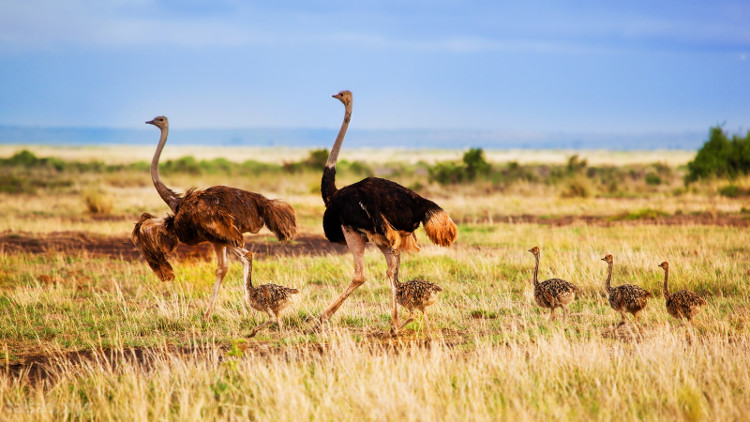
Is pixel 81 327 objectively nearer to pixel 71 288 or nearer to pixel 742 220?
pixel 71 288

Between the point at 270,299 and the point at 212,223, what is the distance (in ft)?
4.14

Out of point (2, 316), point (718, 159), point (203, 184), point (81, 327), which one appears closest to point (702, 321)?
point (81, 327)

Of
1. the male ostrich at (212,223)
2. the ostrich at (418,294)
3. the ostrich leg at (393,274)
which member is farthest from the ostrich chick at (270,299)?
the ostrich at (418,294)

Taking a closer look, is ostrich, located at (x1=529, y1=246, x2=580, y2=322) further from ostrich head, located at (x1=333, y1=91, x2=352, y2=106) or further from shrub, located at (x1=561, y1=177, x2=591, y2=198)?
shrub, located at (x1=561, y1=177, x2=591, y2=198)

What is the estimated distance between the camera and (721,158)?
3138cm

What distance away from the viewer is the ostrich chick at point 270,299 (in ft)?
24.1

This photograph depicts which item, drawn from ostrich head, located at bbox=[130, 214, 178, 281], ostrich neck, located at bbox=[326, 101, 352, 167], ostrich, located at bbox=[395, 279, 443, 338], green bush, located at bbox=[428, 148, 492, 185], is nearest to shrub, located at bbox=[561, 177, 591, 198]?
green bush, located at bbox=[428, 148, 492, 185]

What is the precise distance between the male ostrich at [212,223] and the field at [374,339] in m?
0.62

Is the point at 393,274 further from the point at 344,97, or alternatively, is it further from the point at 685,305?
the point at 685,305

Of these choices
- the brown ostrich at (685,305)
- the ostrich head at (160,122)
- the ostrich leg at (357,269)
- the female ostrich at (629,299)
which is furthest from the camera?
the ostrich head at (160,122)

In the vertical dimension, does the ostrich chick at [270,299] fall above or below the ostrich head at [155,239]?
below

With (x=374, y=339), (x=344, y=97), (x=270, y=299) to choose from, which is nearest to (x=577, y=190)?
(x=344, y=97)

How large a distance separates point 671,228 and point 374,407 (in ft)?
43.5

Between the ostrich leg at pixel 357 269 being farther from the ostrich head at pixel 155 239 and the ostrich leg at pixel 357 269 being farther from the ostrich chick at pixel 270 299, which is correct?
the ostrich head at pixel 155 239
